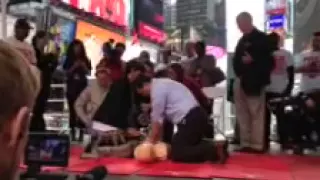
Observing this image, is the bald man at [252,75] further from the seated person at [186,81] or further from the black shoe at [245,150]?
the seated person at [186,81]

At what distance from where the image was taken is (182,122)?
14.6 feet

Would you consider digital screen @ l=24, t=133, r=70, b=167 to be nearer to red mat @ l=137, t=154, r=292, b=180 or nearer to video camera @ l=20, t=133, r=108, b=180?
video camera @ l=20, t=133, r=108, b=180

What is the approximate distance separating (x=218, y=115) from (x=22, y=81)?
6.40 meters

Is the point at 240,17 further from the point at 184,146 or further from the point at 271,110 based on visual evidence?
the point at 184,146

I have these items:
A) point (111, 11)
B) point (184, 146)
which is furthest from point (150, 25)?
point (184, 146)

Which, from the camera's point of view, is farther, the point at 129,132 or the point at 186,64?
the point at 186,64

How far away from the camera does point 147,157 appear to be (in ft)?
14.1

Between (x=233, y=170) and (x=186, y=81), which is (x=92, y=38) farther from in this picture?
(x=233, y=170)

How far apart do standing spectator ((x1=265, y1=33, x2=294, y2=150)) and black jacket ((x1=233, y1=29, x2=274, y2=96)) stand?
170mm

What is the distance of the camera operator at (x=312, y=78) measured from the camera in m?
4.95

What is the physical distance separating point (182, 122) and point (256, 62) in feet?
3.84

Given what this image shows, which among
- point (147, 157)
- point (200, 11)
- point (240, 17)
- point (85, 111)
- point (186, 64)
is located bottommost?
point (147, 157)

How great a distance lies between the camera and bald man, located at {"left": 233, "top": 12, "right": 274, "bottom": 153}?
5.16m

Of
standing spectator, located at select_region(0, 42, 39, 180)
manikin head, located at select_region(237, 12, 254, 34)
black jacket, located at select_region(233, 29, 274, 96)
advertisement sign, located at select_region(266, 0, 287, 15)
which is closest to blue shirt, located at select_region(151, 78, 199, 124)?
black jacket, located at select_region(233, 29, 274, 96)
